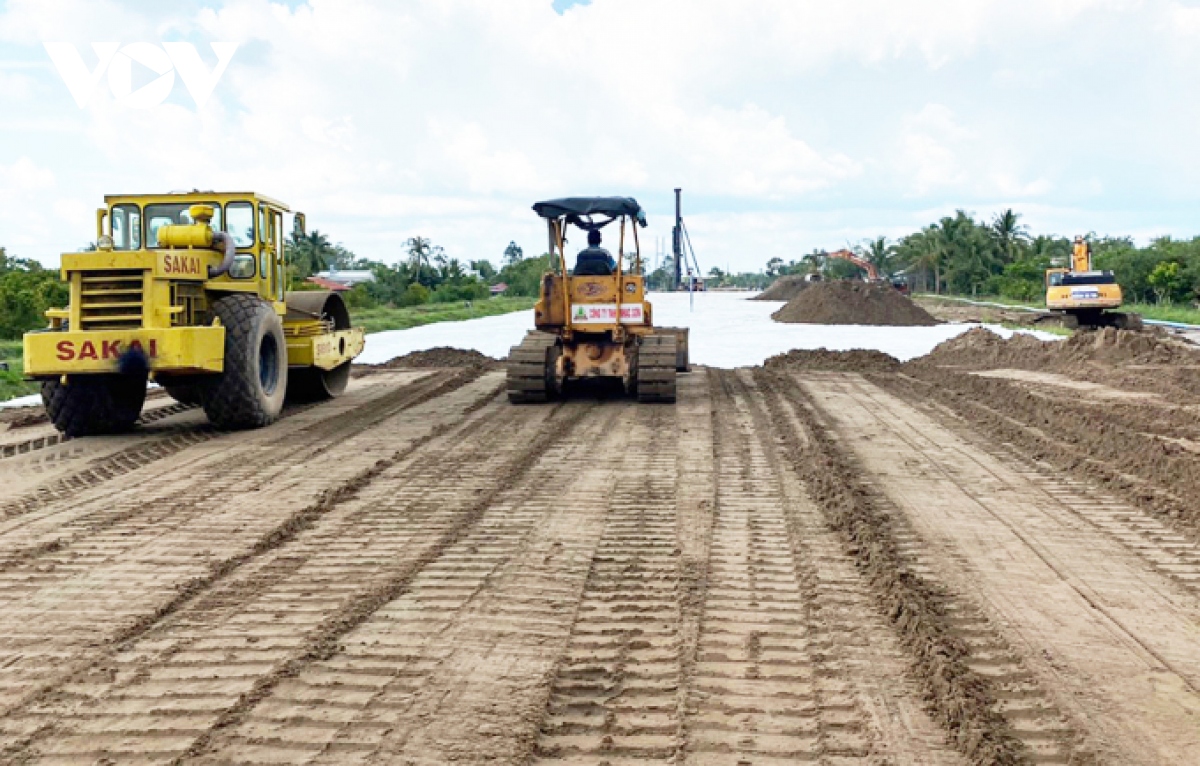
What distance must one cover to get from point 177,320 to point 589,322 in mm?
4877

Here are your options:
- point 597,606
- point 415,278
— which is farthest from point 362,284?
point 597,606

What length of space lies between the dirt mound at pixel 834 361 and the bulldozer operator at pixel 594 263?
245 inches

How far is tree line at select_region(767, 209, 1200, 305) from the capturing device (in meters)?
46.5

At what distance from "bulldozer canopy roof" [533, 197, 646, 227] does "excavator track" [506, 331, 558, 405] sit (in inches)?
62.6

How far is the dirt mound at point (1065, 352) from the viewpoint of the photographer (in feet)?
63.1

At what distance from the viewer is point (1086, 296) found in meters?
29.5

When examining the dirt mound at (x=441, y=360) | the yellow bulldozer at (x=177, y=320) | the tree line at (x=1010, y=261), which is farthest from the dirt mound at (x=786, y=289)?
the yellow bulldozer at (x=177, y=320)

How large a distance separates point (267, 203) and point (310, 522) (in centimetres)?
651

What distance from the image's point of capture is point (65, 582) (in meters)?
5.88

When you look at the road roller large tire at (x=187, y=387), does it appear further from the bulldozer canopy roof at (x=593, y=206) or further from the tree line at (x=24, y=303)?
the tree line at (x=24, y=303)

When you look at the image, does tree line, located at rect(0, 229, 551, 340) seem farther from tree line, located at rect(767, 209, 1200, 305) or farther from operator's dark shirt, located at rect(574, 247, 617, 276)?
tree line, located at rect(767, 209, 1200, 305)

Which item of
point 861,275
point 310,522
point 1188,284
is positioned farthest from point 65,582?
point 861,275

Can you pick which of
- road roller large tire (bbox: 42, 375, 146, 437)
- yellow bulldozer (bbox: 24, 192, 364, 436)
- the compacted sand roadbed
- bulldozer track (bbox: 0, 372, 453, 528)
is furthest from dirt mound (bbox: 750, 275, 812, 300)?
the compacted sand roadbed

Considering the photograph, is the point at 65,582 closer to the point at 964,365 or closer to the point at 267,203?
the point at 267,203
